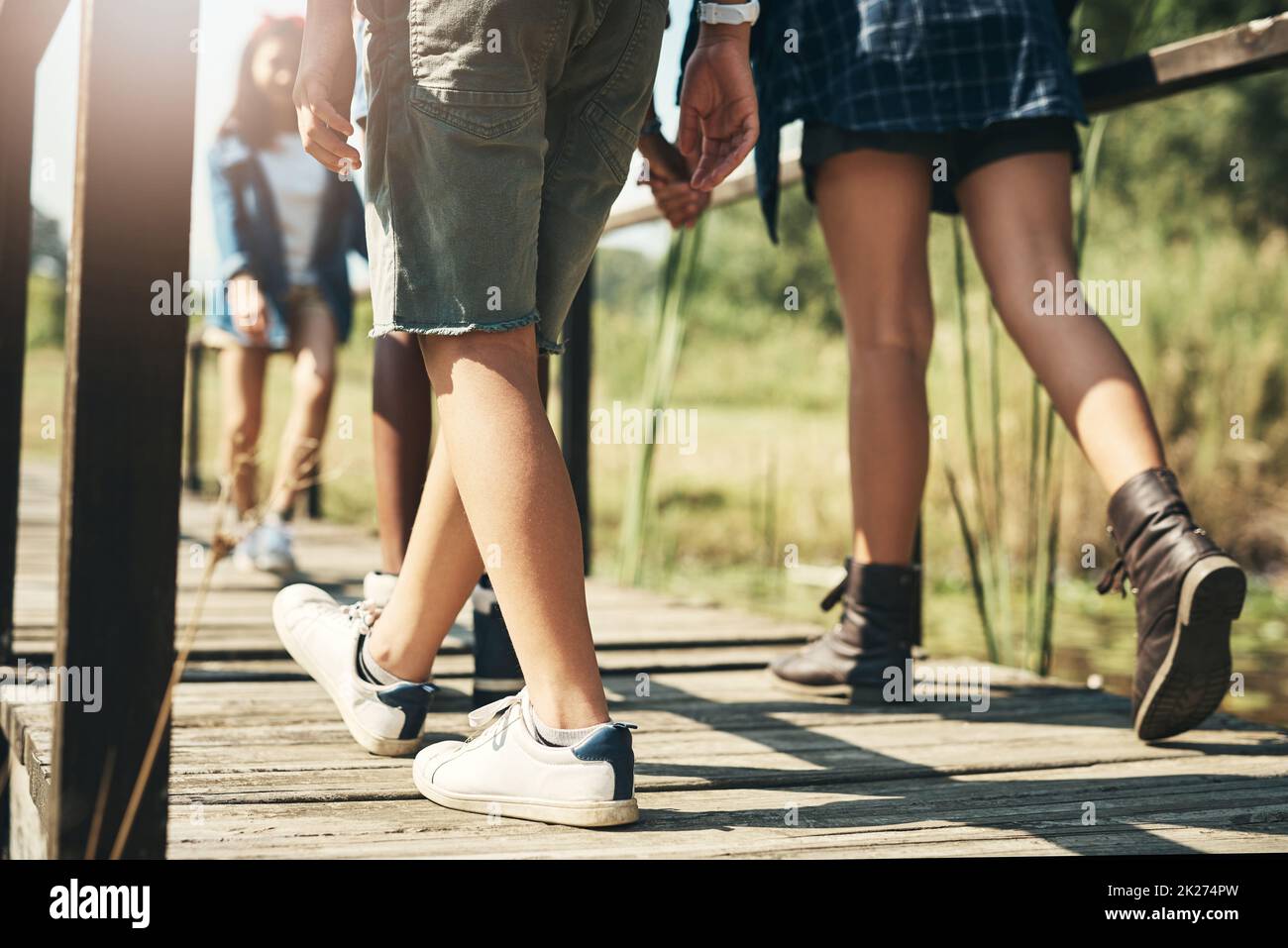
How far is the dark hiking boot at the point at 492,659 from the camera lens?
5.27 ft

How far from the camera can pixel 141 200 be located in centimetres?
89

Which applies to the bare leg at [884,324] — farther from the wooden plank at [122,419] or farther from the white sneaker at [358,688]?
the wooden plank at [122,419]

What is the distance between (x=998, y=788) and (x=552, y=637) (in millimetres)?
520

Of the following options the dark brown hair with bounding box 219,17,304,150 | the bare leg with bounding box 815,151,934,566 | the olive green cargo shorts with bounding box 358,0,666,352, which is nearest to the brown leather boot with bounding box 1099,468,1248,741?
the bare leg with bounding box 815,151,934,566

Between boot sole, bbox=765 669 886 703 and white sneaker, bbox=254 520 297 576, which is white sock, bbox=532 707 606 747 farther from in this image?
white sneaker, bbox=254 520 297 576

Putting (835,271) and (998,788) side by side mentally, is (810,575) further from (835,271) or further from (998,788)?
(998,788)

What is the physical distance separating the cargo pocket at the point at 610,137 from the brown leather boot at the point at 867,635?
0.75 metres

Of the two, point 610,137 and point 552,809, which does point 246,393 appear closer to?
point 610,137

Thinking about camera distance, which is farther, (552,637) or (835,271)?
(835,271)

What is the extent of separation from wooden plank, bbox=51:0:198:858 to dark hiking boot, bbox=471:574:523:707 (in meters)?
0.72

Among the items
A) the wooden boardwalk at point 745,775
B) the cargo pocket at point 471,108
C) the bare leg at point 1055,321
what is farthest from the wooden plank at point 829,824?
the cargo pocket at point 471,108

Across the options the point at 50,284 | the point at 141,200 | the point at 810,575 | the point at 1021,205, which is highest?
the point at 50,284

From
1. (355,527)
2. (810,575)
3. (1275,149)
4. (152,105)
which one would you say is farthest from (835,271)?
(1275,149)
